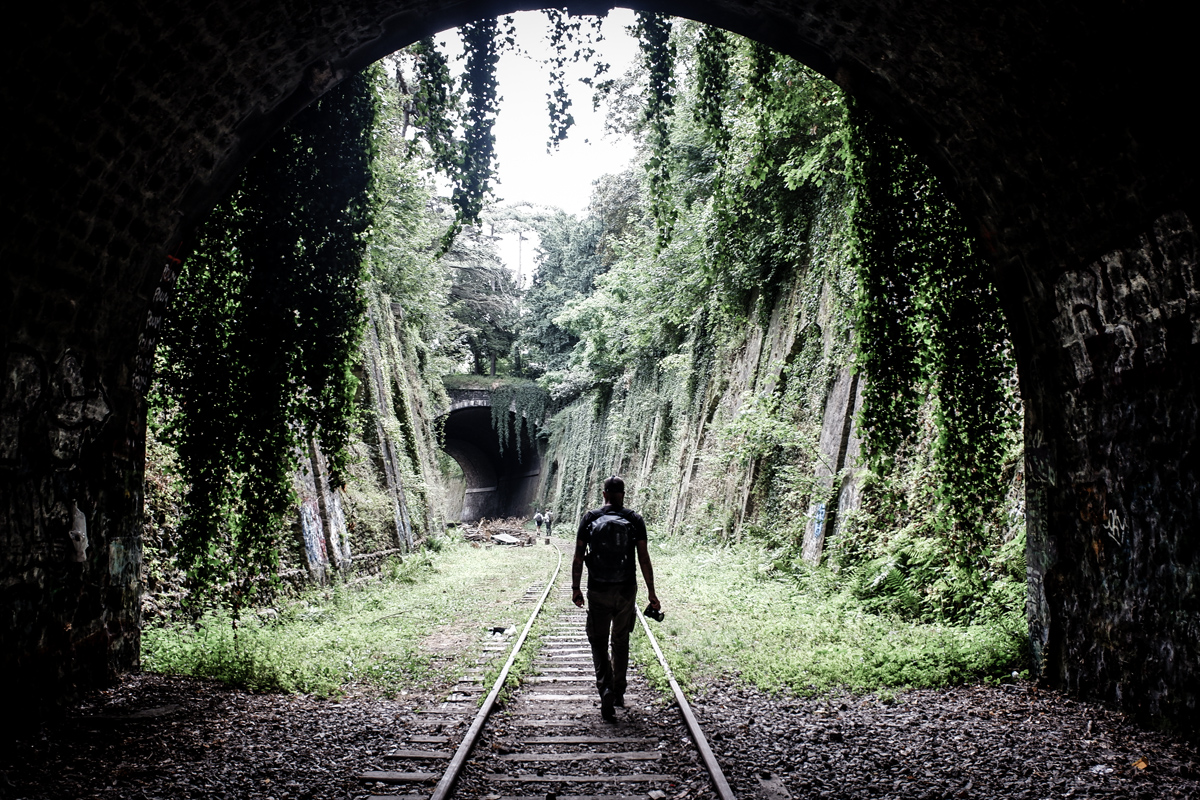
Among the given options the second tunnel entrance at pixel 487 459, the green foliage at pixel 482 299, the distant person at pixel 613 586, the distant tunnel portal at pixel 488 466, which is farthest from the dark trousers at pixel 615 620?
the distant tunnel portal at pixel 488 466

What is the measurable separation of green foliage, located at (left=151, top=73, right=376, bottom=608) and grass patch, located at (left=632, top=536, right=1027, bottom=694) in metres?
4.28

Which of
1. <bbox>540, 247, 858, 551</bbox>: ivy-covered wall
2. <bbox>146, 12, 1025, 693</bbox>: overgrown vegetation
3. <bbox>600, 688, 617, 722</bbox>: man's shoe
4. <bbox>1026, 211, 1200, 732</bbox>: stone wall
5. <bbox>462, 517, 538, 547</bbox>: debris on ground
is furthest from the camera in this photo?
<bbox>462, 517, 538, 547</bbox>: debris on ground

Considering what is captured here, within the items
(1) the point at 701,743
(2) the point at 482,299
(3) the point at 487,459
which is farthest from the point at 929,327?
(3) the point at 487,459

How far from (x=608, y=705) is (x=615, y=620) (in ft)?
2.02

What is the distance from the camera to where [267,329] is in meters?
7.33

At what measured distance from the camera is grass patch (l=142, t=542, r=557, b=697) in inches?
246

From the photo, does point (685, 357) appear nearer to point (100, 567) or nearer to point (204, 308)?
point (204, 308)

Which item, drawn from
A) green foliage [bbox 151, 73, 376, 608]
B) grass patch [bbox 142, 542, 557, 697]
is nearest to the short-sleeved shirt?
grass patch [bbox 142, 542, 557, 697]

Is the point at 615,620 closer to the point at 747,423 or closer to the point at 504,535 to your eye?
the point at 747,423

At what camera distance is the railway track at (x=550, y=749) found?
390cm

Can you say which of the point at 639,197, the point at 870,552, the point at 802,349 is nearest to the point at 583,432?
the point at 639,197

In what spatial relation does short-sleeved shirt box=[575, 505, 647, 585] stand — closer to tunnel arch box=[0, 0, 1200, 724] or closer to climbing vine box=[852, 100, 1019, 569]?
climbing vine box=[852, 100, 1019, 569]

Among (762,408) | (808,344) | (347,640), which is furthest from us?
(762,408)

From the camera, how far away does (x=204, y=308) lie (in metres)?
6.93
